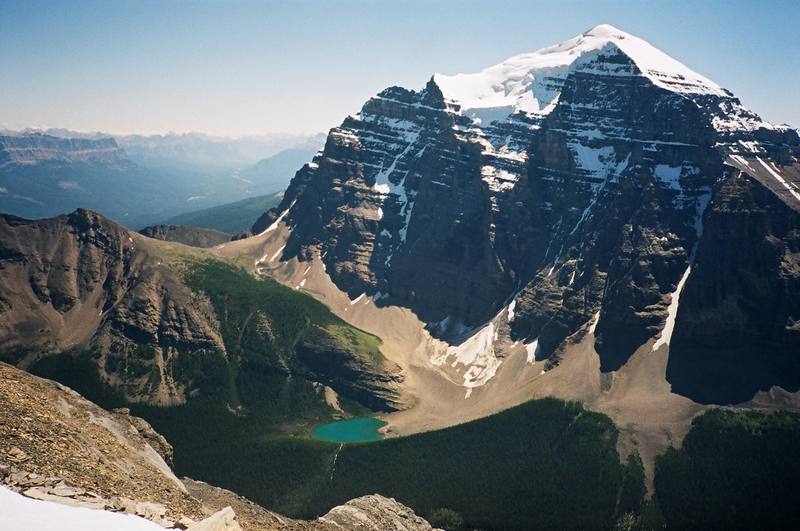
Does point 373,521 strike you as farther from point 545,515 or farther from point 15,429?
point 545,515

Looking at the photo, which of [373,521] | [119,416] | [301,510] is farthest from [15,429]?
[301,510]

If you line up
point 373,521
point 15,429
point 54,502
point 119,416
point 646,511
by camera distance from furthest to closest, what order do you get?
point 646,511 → point 373,521 → point 119,416 → point 15,429 → point 54,502

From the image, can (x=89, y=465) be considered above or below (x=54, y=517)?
below

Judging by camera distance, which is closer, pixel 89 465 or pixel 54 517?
pixel 54 517

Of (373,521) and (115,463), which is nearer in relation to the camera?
(115,463)

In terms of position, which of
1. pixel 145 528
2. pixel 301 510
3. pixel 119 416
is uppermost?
pixel 145 528

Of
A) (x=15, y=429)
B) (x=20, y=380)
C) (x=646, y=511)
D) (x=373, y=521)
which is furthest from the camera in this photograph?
(x=646, y=511)

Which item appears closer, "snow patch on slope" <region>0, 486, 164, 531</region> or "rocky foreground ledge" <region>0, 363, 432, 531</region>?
"snow patch on slope" <region>0, 486, 164, 531</region>

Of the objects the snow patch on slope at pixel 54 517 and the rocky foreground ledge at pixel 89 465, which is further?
the rocky foreground ledge at pixel 89 465
